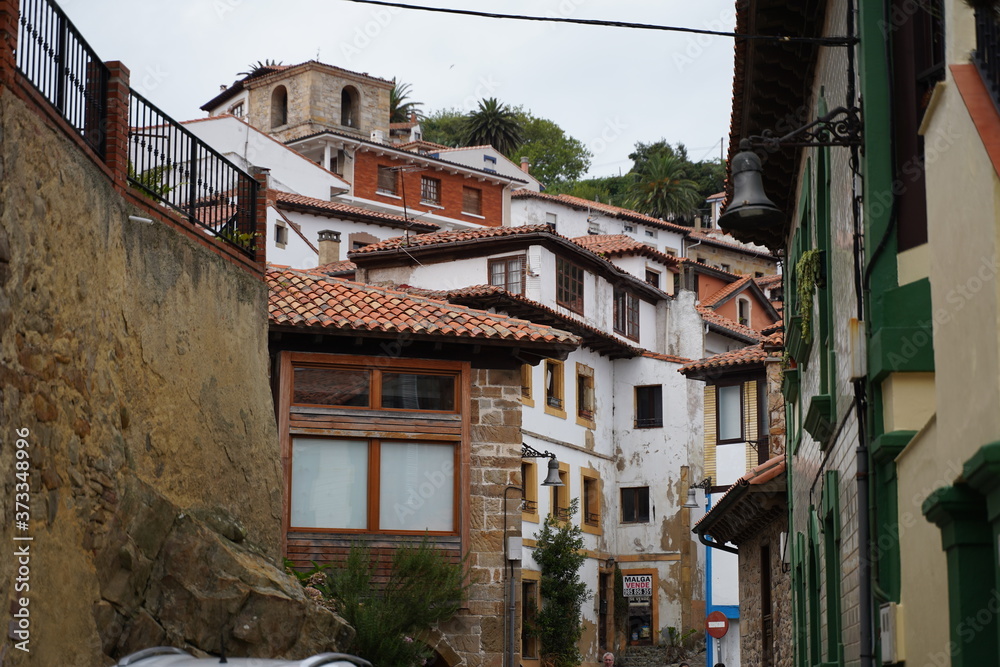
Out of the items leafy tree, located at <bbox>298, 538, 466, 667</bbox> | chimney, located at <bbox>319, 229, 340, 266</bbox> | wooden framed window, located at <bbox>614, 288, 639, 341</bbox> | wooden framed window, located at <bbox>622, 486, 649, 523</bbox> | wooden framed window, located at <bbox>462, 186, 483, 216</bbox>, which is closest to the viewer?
leafy tree, located at <bbox>298, 538, 466, 667</bbox>

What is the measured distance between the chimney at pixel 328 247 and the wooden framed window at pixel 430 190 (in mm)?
13610

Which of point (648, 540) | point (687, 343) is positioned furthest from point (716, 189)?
point (648, 540)

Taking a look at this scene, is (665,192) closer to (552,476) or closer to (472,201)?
(472,201)

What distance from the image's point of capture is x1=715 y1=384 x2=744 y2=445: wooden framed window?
1481 inches

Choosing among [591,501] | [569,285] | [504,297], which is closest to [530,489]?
[591,501]

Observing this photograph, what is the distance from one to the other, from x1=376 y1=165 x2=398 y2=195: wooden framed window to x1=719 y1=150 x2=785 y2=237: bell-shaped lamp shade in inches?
2053

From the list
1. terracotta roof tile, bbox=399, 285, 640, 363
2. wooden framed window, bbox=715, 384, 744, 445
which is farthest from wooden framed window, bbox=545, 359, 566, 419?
Result: wooden framed window, bbox=715, 384, 744, 445

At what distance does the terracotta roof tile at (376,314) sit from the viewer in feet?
75.7

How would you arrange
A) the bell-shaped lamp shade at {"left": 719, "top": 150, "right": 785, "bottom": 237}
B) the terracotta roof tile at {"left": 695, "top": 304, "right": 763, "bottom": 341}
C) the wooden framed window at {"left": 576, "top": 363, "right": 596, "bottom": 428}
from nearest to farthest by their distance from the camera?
the bell-shaped lamp shade at {"left": 719, "top": 150, "right": 785, "bottom": 237}, the wooden framed window at {"left": 576, "top": 363, "right": 596, "bottom": 428}, the terracotta roof tile at {"left": 695, "top": 304, "right": 763, "bottom": 341}

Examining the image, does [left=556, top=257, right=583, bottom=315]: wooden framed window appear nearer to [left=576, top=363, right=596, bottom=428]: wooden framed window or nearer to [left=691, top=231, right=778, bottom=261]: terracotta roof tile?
[left=576, top=363, right=596, bottom=428]: wooden framed window

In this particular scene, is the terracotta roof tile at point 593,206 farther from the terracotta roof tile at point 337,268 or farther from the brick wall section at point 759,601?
the brick wall section at point 759,601

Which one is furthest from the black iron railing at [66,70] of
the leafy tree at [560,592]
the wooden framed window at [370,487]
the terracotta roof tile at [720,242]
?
the terracotta roof tile at [720,242]

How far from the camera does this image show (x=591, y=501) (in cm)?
4225

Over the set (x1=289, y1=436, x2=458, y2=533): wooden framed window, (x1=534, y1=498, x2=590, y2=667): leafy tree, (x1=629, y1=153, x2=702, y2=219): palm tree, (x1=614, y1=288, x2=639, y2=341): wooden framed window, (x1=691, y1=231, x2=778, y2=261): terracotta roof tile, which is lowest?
(x1=534, y1=498, x2=590, y2=667): leafy tree
